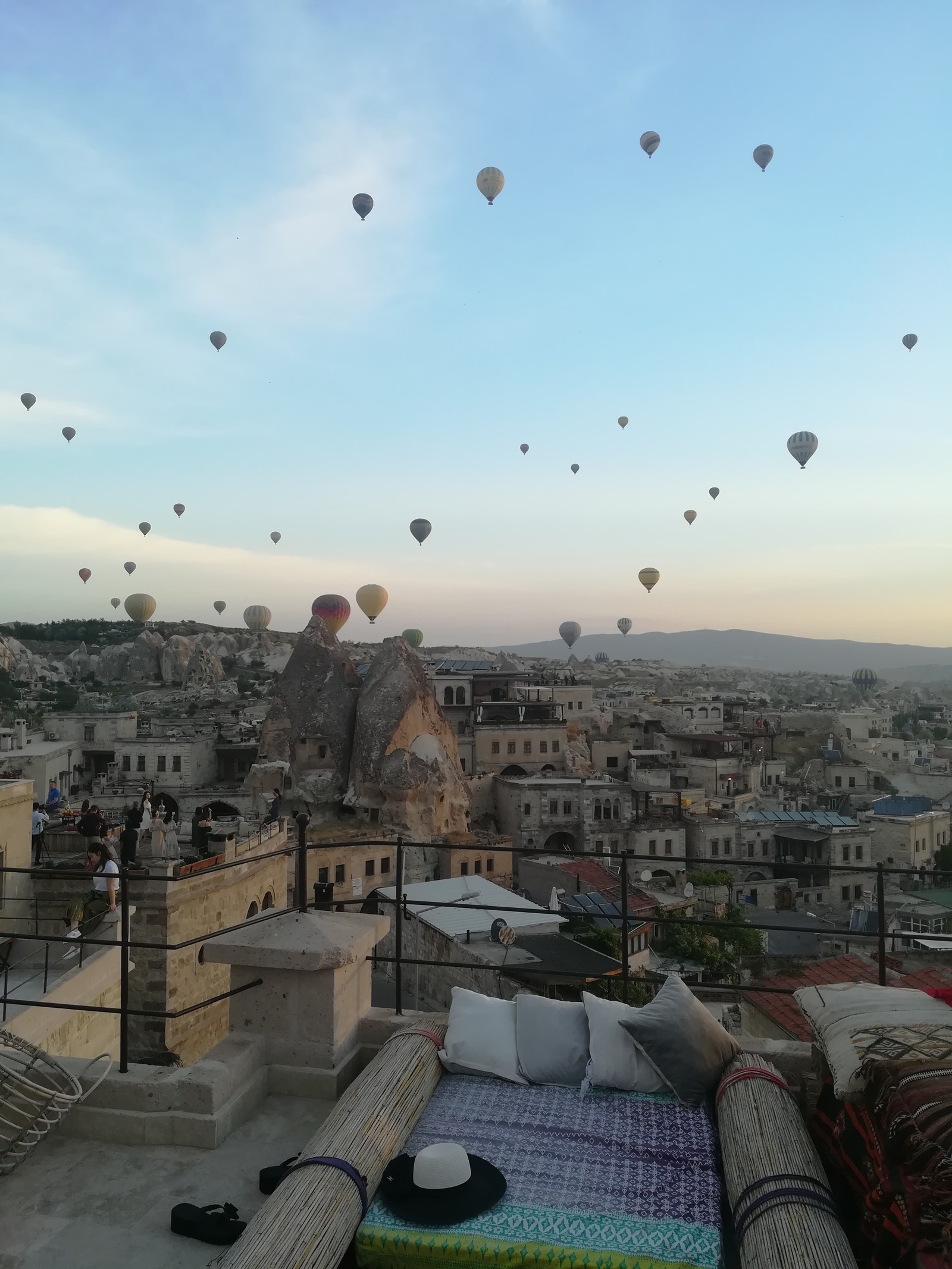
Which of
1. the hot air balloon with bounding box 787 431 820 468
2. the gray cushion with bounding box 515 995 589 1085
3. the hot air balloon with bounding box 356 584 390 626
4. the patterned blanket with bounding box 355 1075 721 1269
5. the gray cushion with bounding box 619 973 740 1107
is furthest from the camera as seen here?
the hot air balloon with bounding box 356 584 390 626

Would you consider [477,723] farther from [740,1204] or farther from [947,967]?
[740,1204]

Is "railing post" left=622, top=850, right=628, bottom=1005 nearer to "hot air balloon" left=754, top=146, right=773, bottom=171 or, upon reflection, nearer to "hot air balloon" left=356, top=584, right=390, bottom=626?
"hot air balloon" left=754, top=146, right=773, bottom=171

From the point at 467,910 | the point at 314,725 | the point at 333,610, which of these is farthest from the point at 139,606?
the point at 467,910

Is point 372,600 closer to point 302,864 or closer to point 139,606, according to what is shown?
point 139,606

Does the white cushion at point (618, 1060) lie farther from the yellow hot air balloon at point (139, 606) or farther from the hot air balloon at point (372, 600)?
the yellow hot air balloon at point (139, 606)

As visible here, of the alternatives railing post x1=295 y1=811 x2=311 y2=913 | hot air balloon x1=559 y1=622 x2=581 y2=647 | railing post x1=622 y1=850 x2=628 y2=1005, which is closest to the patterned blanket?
railing post x1=622 y1=850 x2=628 y2=1005
